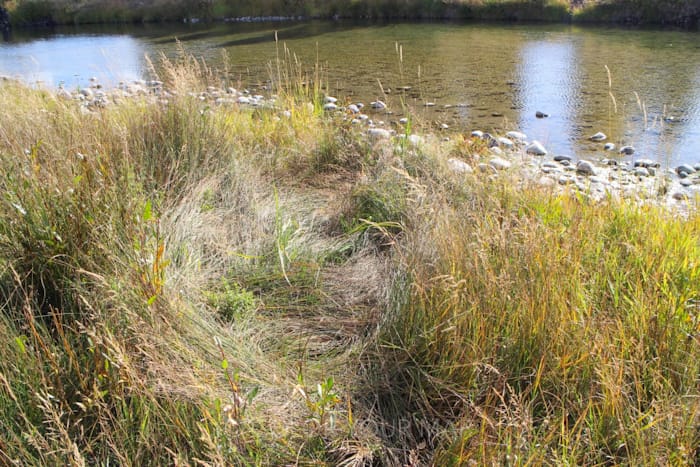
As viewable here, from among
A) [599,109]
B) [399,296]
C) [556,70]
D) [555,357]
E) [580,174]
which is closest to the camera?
[555,357]

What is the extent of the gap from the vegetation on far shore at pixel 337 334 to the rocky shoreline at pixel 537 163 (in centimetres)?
82

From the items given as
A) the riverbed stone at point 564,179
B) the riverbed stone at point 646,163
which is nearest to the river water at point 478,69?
the riverbed stone at point 646,163

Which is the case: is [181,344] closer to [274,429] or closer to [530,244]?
[274,429]

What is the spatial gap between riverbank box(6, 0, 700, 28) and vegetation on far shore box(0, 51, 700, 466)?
19.8 meters

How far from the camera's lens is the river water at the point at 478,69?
7.77 m

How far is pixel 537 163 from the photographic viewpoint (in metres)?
5.87

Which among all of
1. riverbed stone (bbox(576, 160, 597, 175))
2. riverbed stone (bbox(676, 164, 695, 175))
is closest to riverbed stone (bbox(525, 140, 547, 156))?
riverbed stone (bbox(576, 160, 597, 175))

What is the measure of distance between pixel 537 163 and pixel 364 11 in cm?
2080

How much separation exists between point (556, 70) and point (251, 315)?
11.5 m

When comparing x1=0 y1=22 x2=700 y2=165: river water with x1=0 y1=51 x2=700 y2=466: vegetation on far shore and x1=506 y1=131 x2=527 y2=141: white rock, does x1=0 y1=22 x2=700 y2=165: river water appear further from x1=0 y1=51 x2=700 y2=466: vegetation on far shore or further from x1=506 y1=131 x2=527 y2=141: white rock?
x1=0 y1=51 x2=700 y2=466: vegetation on far shore

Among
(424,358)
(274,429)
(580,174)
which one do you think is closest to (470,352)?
(424,358)

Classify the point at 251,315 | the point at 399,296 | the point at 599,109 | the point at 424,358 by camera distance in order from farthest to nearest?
the point at 599,109 → the point at 251,315 → the point at 399,296 → the point at 424,358

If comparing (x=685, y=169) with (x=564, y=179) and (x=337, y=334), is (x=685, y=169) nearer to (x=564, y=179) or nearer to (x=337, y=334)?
(x=564, y=179)

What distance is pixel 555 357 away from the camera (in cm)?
187
